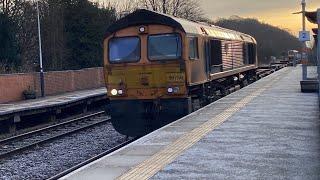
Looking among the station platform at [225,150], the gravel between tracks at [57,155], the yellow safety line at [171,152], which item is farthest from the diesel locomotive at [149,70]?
the yellow safety line at [171,152]

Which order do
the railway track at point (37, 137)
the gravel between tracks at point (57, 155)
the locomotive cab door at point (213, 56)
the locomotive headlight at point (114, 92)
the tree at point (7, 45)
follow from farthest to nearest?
the tree at point (7, 45)
the locomotive cab door at point (213, 56)
the locomotive headlight at point (114, 92)
the railway track at point (37, 137)
the gravel between tracks at point (57, 155)

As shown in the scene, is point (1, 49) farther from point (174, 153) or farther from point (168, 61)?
point (174, 153)

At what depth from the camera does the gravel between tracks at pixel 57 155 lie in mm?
11414

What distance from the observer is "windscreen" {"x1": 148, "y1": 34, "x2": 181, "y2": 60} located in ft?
46.2

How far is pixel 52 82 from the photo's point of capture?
3150 cm

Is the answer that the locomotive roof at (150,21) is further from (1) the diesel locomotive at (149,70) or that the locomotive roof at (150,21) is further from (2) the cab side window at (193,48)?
(2) the cab side window at (193,48)

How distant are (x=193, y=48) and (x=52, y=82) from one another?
1832 centimetres

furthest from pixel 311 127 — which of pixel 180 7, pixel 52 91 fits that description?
pixel 180 7

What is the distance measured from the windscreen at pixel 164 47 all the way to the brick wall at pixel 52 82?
1389 centimetres

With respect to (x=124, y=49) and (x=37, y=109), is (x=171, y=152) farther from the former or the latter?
(x=37, y=109)

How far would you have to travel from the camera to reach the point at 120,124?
47.5ft

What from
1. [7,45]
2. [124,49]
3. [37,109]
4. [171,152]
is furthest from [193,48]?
[7,45]

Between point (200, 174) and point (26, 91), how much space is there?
2245cm

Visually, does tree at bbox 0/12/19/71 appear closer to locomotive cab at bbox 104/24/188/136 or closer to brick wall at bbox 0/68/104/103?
brick wall at bbox 0/68/104/103
